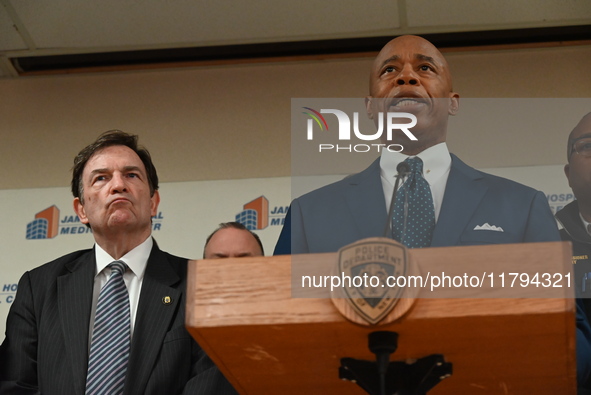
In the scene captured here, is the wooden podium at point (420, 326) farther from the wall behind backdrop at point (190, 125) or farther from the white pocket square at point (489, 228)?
the wall behind backdrop at point (190, 125)

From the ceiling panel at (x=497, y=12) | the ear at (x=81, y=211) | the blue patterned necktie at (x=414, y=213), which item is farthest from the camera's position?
the ceiling panel at (x=497, y=12)

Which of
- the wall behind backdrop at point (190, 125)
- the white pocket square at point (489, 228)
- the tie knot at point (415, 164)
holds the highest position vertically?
the wall behind backdrop at point (190, 125)

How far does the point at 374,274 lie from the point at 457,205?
17.3 inches

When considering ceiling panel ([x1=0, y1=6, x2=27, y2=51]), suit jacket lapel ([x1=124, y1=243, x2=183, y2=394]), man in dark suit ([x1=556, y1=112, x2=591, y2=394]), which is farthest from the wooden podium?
ceiling panel ([x1=0, y1=6, x2=27, y2=51])

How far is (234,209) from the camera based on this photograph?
3.56 meters

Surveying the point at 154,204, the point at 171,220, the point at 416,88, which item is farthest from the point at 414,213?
the point at 171,220

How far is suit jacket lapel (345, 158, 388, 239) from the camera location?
1.58 metres

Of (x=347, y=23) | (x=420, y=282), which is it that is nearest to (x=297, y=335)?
(x=420, y=282)

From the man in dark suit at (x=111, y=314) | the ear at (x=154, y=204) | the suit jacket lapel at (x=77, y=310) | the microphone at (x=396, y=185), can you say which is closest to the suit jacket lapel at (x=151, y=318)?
the man in dark suit at (x=111, y=314)

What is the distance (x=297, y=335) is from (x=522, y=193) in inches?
22.4

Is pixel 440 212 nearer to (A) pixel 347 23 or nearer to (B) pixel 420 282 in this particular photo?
(B) pixel 420 282

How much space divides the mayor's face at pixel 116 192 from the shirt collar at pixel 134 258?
5 centimetres

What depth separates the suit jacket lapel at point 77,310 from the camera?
2.07 meters

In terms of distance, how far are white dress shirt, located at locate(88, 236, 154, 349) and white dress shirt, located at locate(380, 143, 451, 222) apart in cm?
82
